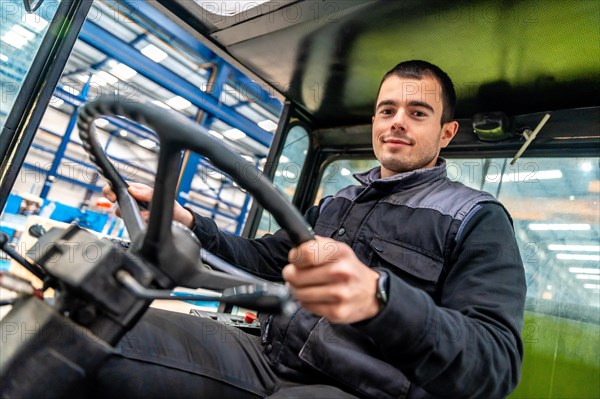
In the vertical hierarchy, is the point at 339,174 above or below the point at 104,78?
below

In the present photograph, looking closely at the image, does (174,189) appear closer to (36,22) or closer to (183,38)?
(36,22)

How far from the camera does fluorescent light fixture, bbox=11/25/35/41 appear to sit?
5.27 ft

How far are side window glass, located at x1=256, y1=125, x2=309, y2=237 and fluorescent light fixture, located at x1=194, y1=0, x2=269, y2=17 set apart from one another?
37.7 inches

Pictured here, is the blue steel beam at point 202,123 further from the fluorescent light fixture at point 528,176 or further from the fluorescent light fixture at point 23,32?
the fluorescent light fixture at point 528,176

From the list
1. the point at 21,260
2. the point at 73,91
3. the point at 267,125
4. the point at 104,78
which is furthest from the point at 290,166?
the point at 73,91

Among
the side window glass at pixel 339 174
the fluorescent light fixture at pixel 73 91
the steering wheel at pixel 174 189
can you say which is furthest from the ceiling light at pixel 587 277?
the fluorescent light fixture at pixel 73 91

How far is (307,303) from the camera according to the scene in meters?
0.60

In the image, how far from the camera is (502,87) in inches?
76.5

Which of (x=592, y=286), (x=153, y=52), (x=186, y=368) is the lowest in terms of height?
(x=186, y=368)

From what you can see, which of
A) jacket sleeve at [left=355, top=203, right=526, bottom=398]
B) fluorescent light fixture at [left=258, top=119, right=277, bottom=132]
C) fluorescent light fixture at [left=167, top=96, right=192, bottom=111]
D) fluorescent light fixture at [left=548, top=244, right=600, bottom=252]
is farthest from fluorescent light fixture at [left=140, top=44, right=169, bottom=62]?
jacket sleeve at [left=355, top=203, right=526, bottom=398]

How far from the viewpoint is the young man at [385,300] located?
0.64 meters

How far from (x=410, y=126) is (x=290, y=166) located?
1447 millimetres

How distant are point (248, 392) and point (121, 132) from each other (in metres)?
12.6

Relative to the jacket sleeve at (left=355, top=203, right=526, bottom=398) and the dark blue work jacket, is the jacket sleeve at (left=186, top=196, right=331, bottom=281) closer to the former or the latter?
the dark blue work jacket
